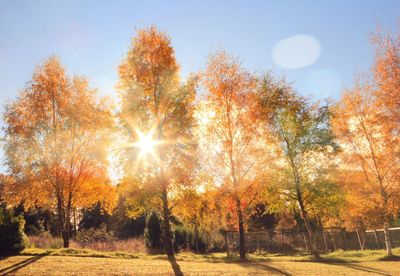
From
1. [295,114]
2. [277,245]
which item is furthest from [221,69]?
[277,245]

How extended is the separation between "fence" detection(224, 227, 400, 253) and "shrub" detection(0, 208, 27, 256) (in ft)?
59.5

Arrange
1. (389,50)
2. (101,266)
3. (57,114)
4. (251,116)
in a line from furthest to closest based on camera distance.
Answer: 1. (57,114)
2. (251,116)
3. (389,50)
4. (101,266)

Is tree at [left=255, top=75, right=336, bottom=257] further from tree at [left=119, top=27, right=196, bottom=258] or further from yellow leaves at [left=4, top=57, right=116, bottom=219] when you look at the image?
yellow leaves at [left=4, top=57, right=116, bottom=219]

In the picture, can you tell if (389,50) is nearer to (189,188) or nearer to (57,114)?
(189,188)

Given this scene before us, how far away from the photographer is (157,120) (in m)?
14.9

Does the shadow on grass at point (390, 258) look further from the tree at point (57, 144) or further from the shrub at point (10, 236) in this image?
the shrub at point (10, 236)

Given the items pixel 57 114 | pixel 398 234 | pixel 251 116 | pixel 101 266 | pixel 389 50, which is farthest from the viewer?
pixel 398 234

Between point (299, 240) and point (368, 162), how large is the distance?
13933mm

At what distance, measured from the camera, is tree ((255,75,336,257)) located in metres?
19.5

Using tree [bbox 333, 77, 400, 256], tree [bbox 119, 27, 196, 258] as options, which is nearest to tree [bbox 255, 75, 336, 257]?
tree [bbox 333, 77, 400, 256]

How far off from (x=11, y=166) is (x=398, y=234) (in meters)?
35.4

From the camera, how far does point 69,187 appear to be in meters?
19.0

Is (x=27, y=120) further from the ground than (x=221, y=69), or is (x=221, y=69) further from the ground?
(x=221, y=69)

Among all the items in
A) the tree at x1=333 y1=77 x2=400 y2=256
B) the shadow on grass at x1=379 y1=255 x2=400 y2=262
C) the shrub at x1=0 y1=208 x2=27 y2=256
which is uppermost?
the tree at x1=333 y1=77 x2=400 y2=256
